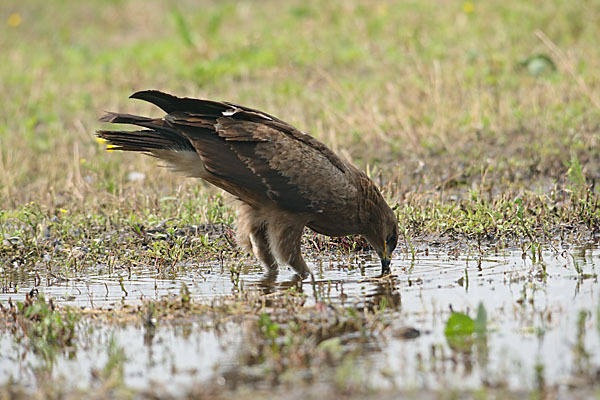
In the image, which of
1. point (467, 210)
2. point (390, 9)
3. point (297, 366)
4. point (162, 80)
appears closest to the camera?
point (297, 366)

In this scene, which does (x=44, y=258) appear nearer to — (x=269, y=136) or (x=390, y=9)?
(x=269, y=136)

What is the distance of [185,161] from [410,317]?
7.05ft

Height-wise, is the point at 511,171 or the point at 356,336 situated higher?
the point at 511,171

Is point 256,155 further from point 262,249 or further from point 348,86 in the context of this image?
point 348,86

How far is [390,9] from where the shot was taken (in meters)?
14.0

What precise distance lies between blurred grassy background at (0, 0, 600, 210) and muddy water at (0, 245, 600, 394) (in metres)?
1.63

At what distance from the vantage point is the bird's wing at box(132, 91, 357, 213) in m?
5.69

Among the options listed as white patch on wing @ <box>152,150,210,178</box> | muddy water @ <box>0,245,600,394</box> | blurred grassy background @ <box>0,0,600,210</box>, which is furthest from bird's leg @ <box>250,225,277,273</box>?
blurred grassy background @ <box>0,0,600,210</box>

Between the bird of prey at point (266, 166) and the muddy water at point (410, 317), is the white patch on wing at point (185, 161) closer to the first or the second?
the bird of prey at point (266, 166)

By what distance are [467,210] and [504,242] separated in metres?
0.57

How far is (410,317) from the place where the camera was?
4.45m

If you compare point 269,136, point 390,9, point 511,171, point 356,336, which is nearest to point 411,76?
point 511,171

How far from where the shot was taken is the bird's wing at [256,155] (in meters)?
5.69

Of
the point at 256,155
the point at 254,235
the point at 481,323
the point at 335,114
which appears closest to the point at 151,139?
the point at 256,155
